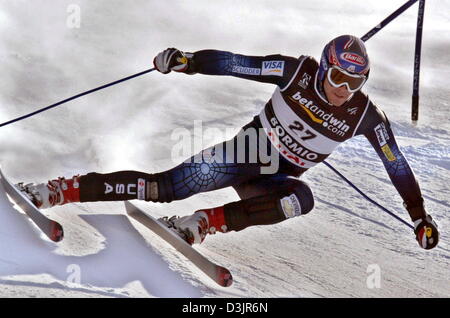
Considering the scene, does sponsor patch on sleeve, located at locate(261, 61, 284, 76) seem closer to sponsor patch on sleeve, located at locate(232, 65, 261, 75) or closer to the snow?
sponsor patch on sleeve, located at locate(232, 65, 261, 75)

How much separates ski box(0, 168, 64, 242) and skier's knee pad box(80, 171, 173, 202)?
407 mm

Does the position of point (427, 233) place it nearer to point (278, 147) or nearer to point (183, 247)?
point (278, 147)

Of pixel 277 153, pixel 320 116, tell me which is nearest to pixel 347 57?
pixel 320 116

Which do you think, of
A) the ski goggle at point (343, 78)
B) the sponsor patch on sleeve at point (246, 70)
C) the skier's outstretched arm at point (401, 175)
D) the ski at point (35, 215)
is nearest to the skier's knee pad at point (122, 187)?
the ski at point (35, 215)

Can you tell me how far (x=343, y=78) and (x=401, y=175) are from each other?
765mm

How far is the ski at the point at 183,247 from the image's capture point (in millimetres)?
4773

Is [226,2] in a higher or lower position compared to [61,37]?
higher

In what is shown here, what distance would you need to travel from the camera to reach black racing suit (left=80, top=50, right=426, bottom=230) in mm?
5414

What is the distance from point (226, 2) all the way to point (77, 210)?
30.4ft

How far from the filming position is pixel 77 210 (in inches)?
220

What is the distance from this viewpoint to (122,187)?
5387 millimetres

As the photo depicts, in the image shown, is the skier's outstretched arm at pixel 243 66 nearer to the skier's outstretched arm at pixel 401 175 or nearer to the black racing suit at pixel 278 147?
the black racing suit at pixel 278 147
